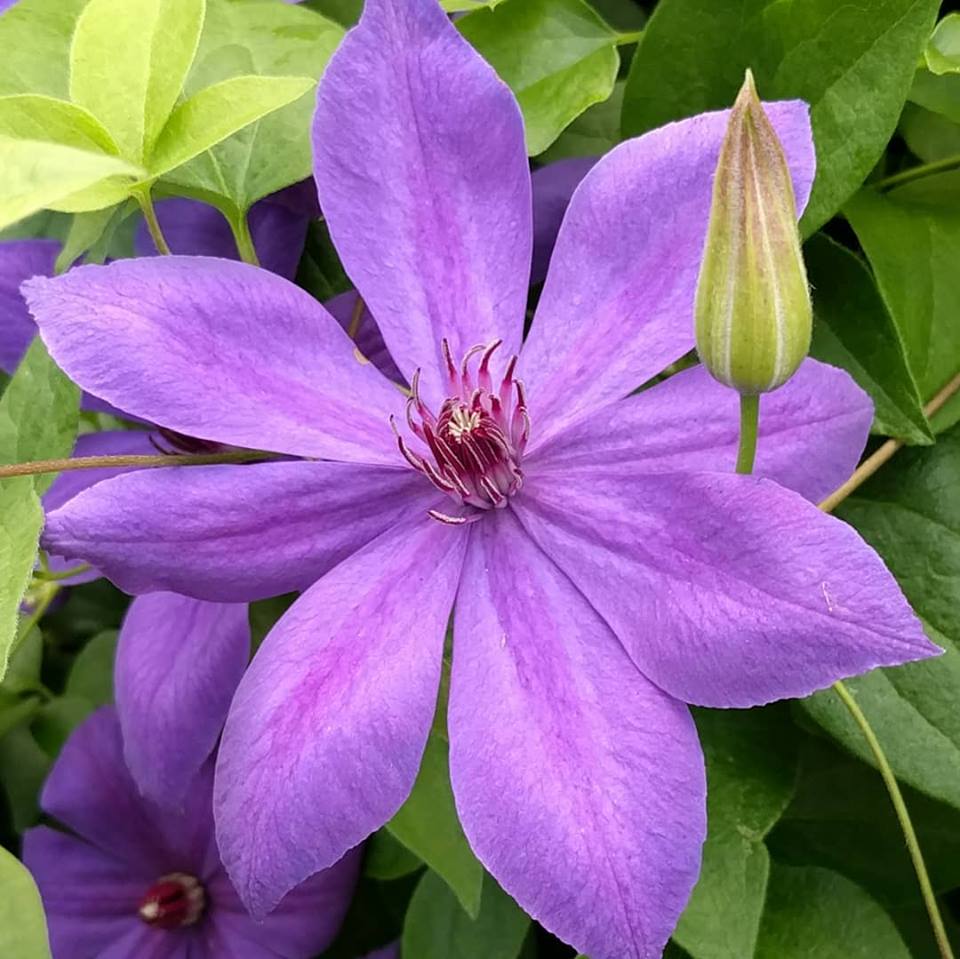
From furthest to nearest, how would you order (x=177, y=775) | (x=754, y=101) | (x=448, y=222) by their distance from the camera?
(x=177, y=775) < (x=448, y=222) < (x=754, y=101)

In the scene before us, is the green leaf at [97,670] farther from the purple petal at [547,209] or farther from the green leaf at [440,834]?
the purple petal at [547,209]

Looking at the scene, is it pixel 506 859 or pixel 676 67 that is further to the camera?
pixel 676 67

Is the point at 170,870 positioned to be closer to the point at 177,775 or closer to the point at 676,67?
the point at 177,775

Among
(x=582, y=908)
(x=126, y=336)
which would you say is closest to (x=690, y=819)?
(x=582, y=908)

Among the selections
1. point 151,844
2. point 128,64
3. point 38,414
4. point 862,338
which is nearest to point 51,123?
point 128,64

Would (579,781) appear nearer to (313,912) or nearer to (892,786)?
(892,786)

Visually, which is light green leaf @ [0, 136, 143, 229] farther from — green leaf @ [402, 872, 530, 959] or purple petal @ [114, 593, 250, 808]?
green leaf @ [402, 872, 530, 959]

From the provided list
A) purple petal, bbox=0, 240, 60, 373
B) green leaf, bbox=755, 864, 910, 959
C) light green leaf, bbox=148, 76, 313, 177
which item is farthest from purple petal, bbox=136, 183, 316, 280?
green leaf, bbox=755, 864, 910, 959
